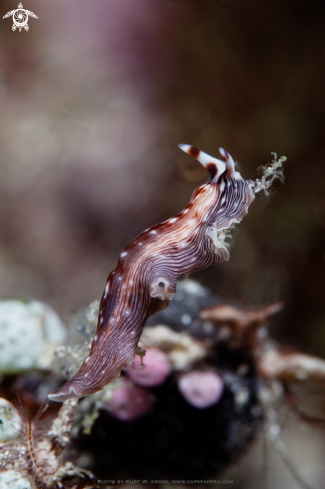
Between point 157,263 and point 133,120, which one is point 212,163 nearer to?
point 157,263

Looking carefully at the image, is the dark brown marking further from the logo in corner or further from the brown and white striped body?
the logo in corner

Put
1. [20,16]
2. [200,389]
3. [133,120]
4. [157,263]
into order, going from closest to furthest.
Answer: [157,263], [20,16], [133,120], [200,389]

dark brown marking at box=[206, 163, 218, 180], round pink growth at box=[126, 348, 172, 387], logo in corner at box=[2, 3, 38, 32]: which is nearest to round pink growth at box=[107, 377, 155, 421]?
round pink growth at box=[126, 348, 172, 387]

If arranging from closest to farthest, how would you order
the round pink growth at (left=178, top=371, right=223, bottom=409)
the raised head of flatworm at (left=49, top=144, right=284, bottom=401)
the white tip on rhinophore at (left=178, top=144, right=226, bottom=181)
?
1. the raised head of flatworm at (left=49, top=144, right=284, bottom=401)
2. the white tip on rhinophore at (left=178, top=144, right=226, bottom=181)
3. the round pink growth at (left=178, top=371, right=223, bottom=409)

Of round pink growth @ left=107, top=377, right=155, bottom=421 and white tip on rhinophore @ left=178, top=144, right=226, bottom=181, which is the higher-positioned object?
white tip on rhinophore @ left=178, top=144, right=226, bottom=181

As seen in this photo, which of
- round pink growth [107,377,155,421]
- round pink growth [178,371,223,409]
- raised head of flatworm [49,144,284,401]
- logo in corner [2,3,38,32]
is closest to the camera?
raised head of flatworm [49,144,284,401]

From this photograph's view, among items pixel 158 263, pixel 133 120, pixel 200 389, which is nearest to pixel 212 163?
pixel 158 263

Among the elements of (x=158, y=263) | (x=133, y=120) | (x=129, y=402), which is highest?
(x=133, y=120)
